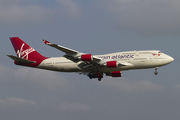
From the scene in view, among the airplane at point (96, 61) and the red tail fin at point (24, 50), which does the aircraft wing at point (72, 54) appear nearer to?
the airplane at point (96, 61)

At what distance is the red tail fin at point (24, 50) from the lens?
67375mm

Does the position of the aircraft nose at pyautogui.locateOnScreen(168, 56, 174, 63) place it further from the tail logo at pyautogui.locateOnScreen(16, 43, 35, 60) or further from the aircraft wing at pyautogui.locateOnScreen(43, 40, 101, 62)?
the tail logo at pyautogui.locateOnScreen(16, 43, 35, 60)

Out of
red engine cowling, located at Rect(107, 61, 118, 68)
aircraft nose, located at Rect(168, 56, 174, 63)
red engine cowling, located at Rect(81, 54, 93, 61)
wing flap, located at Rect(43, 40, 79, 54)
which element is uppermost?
wing flap, located at Rect(43, 40, 79, 54)

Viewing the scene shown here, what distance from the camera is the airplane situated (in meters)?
59.5

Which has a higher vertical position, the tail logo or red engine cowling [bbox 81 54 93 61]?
the tail logo

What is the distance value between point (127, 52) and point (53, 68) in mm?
15537

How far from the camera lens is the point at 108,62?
2366 inches

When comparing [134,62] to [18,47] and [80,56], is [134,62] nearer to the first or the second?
[80,56]

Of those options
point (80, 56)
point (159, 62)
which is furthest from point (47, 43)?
point (159, 62)

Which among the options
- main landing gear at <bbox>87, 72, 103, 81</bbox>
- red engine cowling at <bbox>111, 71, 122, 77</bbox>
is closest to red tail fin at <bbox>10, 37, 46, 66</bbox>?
main landing gear at <bbox>87, 72, 103, 81</bbox>

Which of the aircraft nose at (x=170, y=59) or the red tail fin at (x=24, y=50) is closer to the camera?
the aircraft nose at (x=170, y=59)

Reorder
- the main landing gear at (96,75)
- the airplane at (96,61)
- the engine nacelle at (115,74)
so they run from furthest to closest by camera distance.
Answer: the engine nacelle at (115,74), the main landing gear at (96,75), the airplane at (96,61)

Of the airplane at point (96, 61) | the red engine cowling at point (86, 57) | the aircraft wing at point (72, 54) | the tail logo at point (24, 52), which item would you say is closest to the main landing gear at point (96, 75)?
the airplane at point (96, 61)

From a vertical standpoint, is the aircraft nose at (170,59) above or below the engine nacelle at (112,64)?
→ above
